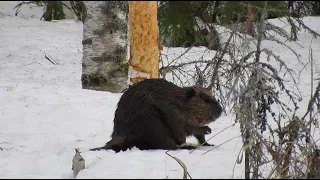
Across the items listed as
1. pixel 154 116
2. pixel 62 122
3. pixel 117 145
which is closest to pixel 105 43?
pixel 62 122

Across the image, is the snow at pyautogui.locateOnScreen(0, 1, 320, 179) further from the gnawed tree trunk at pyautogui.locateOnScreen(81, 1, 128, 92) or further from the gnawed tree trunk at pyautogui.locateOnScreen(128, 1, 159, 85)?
the gnawed tree trunk at pyautogui.locateOnScreen(128, 1, 159, 85)

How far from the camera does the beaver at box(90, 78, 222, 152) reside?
416cm

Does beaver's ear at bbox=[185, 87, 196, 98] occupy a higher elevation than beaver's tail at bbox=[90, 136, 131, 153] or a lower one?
higher

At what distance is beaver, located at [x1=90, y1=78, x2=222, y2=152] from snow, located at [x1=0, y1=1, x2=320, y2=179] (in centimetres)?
15

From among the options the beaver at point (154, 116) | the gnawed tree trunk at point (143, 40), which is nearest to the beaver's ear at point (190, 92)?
the beaver at point (154, 116)

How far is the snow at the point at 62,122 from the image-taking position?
11.6ft

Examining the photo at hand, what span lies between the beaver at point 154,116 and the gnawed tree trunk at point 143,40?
1.89 ft

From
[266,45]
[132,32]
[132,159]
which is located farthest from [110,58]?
[266,45]

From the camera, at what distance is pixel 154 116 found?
4.20 meters

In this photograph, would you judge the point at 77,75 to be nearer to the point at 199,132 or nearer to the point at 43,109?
the point at 43,109

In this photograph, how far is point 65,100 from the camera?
6070 mm

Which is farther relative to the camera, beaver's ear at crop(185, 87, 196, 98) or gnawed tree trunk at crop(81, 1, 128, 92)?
gnawed tree trunk at crop(81, 1, 128, 92)

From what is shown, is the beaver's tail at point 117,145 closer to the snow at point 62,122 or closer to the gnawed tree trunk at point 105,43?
the snow at point 62,122

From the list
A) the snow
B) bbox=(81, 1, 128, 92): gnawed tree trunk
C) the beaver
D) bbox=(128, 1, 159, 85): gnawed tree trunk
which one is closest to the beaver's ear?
the beaver
